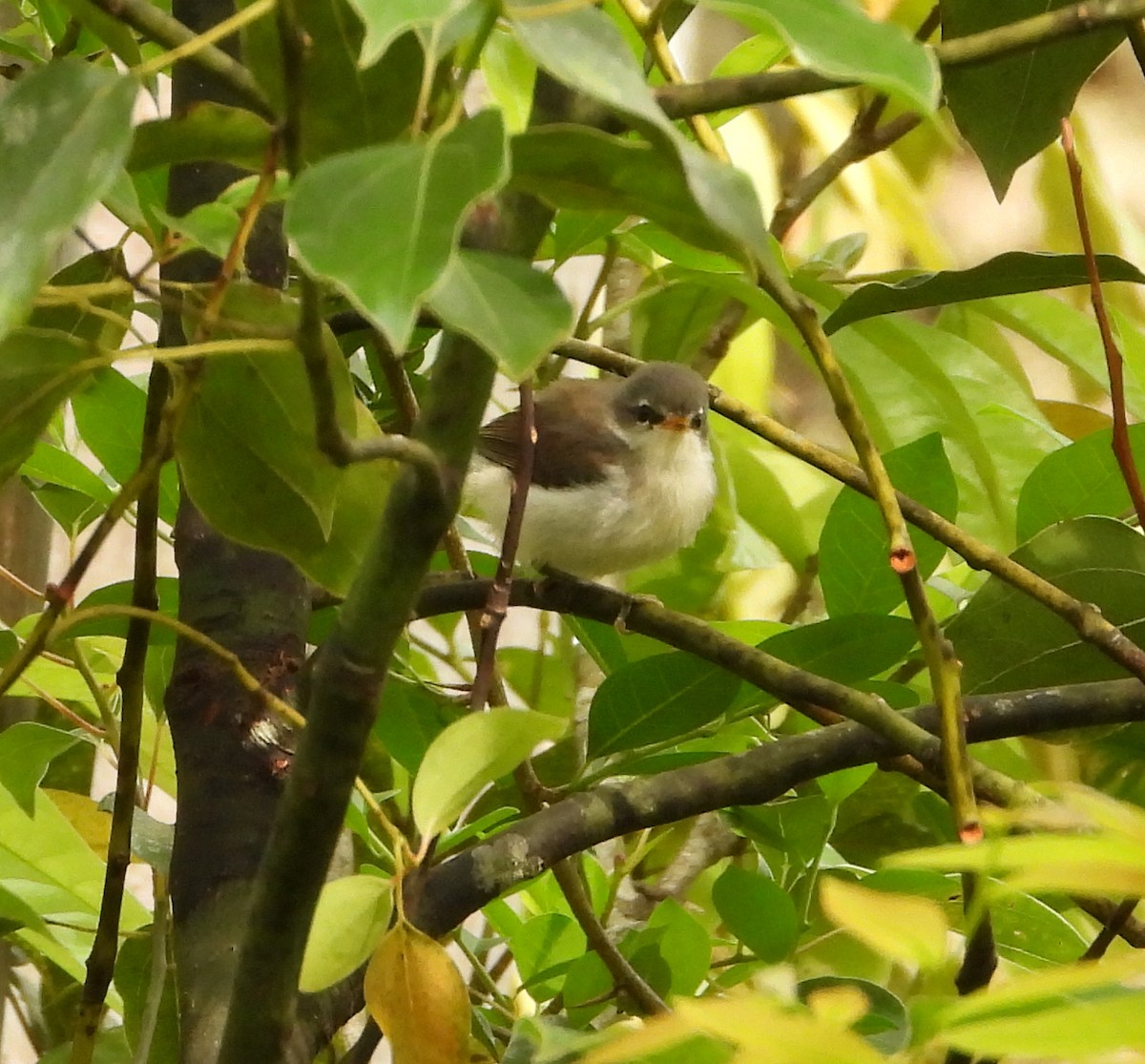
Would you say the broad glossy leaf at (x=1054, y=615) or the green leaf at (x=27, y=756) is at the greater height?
the broad glossy leaf at (x=1054, y=615)

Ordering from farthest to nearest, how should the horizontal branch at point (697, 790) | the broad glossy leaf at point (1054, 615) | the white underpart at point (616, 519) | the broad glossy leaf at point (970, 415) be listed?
the white underpart at point (616, 519)
the broad glossy leaf at point (970, 415)
the broad glossy leaf at point (1054, 615)
the horizontal branch at point (697, 790)

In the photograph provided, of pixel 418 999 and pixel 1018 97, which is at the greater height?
pixel 1018 97

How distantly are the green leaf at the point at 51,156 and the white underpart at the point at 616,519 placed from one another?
1142mm

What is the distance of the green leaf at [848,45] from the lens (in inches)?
11.2

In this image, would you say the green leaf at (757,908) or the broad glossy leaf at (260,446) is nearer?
the broad glossy leaf at (260,446)

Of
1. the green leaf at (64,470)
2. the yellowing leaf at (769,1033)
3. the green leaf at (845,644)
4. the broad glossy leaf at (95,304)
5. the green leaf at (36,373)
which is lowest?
the yellowing leaf at (769,1033)

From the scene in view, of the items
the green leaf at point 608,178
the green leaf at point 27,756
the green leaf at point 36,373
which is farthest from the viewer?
the green leaf at point 27,756

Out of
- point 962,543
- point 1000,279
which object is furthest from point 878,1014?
point 1000,279

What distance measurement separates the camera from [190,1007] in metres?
0.60

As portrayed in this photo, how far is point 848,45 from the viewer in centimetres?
29

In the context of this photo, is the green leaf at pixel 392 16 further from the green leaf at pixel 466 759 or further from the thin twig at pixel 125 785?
the thin twig at pixel 125 785

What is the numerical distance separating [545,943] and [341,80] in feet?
1.93

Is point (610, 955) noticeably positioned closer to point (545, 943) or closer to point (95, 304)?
point (545, 943)

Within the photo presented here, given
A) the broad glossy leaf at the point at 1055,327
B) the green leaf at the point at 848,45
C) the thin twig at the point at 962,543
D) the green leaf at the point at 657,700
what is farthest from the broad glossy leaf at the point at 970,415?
the green leaf at the point at 848,45
